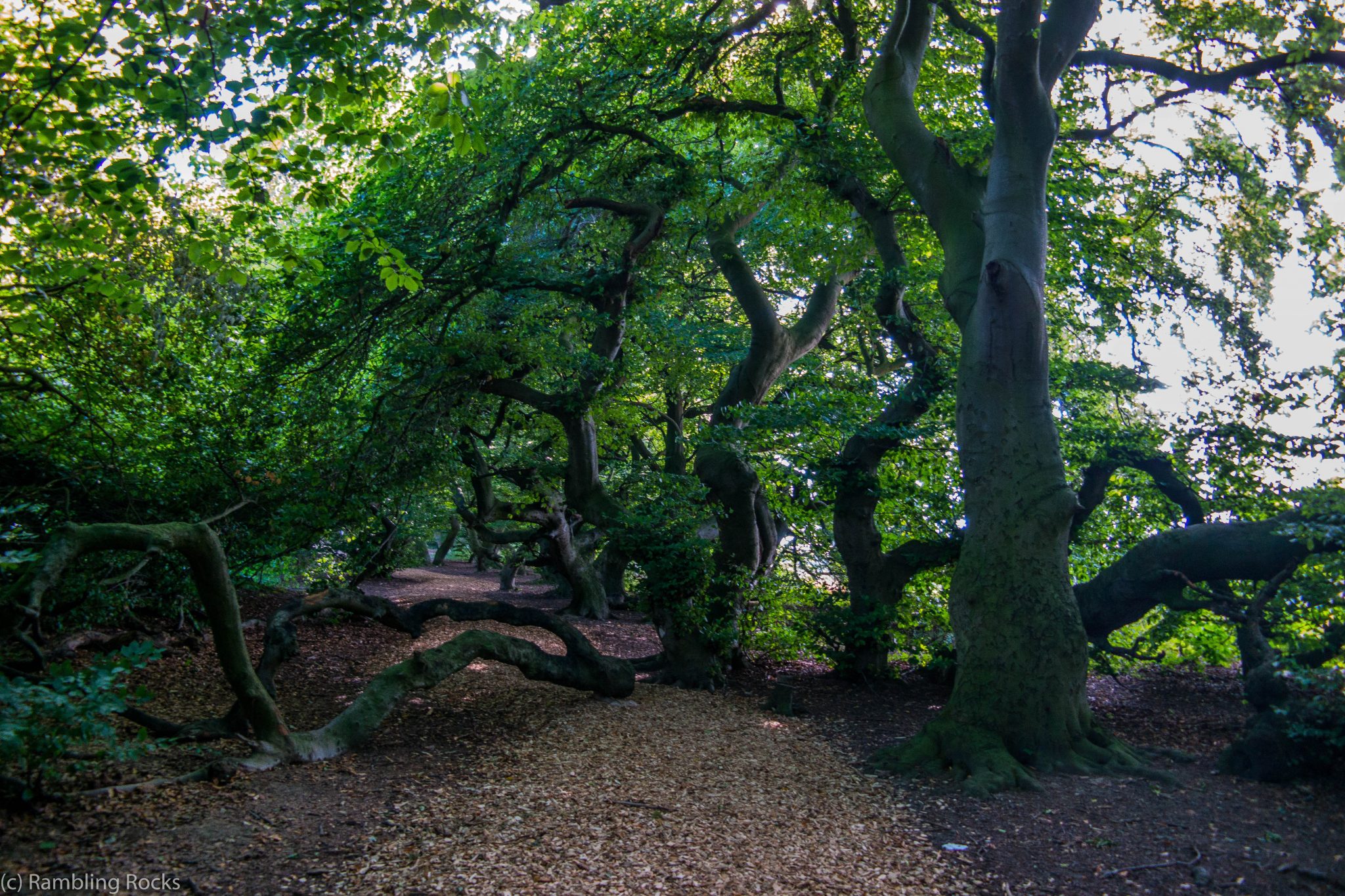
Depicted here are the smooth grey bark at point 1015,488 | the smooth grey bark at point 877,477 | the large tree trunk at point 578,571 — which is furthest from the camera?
the large tree trunk at point 578,571

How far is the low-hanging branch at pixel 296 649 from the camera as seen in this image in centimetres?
359

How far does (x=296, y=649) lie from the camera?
21.9 feet

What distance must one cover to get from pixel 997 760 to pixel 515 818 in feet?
10.0

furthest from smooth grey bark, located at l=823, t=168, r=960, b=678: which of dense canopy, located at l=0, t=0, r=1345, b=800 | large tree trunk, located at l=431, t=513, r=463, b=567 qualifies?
large tree trunk, located at l=431, t=513, r=463, b=567

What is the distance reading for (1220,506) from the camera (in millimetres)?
6586

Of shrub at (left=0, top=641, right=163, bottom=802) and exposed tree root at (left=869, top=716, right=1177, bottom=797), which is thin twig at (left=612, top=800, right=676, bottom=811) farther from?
shrub at (left=0, top=641, right=163, bottom=802)

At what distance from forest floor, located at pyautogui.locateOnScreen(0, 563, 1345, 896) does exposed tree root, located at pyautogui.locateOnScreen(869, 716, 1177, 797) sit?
13 cm

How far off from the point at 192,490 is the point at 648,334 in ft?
20.5

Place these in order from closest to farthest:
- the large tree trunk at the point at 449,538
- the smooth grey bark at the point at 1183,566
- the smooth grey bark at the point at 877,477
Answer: the smooth grey bark at the point at 1183,566, the smooth grey bark at the point at 877,477, the large tree trunk at the point at 449,538

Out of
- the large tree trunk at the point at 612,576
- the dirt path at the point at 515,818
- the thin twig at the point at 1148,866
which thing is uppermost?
the large tree trunk at the point at 612,576

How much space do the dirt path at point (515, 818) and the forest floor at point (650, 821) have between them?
0.05ft

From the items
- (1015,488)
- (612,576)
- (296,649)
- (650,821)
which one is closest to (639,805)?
(650,821)

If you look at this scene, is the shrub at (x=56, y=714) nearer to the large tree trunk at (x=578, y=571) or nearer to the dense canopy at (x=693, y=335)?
the dense canopy at (x=693, y=335)

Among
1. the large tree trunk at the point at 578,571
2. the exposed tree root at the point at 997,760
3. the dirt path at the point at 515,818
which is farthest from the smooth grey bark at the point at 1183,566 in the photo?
the large tree trunk at the point at 578,571
